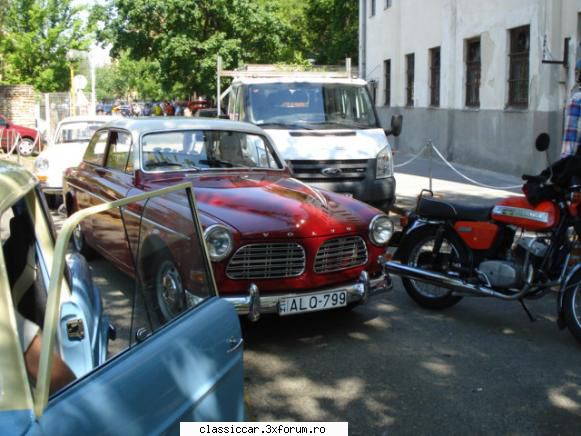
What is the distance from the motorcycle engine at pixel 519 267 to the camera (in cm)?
588

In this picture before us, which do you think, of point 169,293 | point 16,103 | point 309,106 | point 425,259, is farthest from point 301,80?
point 16,103

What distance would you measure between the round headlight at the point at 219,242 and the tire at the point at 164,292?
2.43m

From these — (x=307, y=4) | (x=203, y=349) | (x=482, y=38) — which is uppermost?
(x=307, y=4)

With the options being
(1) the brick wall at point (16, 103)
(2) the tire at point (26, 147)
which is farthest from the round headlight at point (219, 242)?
(1) the brick wall at point (16, 103)

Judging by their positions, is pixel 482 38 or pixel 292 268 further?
pixel 482 38

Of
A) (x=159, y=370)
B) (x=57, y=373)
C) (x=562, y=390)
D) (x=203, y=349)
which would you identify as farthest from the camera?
(x=562, y=390)

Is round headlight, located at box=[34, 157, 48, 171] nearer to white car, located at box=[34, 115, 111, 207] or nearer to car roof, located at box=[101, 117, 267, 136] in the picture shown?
white car, located at box=[34, 115, 111, 207]

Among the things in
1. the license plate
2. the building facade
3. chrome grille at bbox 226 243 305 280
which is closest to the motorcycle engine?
the license plate

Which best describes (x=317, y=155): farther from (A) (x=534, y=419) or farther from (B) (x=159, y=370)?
(B) (x=159, y=370)

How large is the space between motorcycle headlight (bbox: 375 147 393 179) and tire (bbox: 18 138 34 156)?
64.3 feet

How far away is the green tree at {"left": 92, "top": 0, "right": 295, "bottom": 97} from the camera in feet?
99.1

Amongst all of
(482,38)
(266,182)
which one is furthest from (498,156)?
(266,182)

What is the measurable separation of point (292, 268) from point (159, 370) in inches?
129

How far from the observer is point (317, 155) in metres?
10.2
